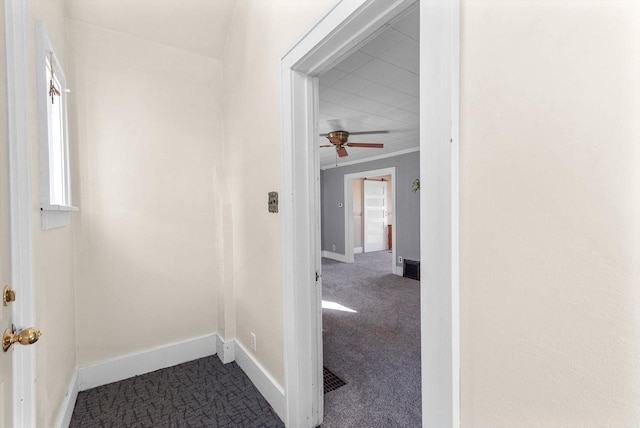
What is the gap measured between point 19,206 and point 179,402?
1535 millimetres

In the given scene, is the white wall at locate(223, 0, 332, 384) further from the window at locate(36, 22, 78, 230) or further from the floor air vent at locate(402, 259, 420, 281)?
the floor air vent at locate(402, 259, 420, 281)

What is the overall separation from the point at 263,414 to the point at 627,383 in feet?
5.61

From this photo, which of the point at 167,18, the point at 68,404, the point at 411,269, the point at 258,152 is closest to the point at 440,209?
the point at 258,152

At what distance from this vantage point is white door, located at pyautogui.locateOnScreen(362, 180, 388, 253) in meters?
7.50

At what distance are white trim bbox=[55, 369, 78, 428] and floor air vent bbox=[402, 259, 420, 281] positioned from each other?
436cm

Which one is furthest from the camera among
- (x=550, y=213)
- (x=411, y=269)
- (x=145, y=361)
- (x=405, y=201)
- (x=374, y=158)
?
(x=374, y=158)

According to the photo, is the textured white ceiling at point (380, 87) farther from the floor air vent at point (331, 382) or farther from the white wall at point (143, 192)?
the floor air vent at point (331, 382)

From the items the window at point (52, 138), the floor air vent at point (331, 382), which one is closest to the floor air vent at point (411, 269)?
the floor air vent at point (331, 382)

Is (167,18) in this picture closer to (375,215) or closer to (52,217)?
(52,217)

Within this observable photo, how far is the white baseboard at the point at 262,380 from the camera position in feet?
5.33

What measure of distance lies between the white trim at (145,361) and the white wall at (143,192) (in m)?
0.05

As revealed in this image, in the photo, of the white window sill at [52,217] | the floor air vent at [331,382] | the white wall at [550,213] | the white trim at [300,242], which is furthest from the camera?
the floor air vent at [331,382]

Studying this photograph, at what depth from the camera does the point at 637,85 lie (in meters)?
0.47

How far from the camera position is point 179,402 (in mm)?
1768
